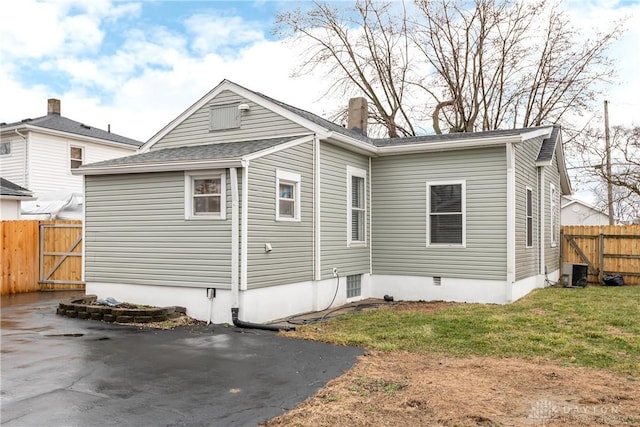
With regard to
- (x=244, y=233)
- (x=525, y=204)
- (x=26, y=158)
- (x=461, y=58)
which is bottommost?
(x=244, y=233)

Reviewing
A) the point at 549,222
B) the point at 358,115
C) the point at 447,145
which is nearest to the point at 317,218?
the point at 447,145

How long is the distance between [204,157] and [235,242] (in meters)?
1.65

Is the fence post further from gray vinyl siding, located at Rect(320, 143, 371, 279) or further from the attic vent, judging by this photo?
the attic vent

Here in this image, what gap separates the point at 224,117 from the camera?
11664mm

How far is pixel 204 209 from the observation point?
9344mm

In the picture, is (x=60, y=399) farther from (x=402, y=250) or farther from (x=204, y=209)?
(x=402, y=250)

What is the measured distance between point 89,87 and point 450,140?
1148 cm

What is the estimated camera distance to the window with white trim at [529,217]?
1263 centimetres

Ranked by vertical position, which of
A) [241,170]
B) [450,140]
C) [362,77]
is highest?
[362,77]

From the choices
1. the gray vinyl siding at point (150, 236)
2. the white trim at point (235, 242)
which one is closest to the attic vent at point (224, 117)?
the gray vinyl siding at point (150, 236)

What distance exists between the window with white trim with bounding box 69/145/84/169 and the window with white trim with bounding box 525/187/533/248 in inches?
698

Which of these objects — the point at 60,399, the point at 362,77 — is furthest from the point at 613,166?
the point at 60,399

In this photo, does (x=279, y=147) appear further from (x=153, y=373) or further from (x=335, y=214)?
(x=153, y=373)

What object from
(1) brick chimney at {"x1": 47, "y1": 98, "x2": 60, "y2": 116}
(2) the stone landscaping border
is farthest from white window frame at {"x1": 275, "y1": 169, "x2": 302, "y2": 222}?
(1) brick chimney at {"x1": 47, "y1": 98, "x2": 60, "y2": 116}
